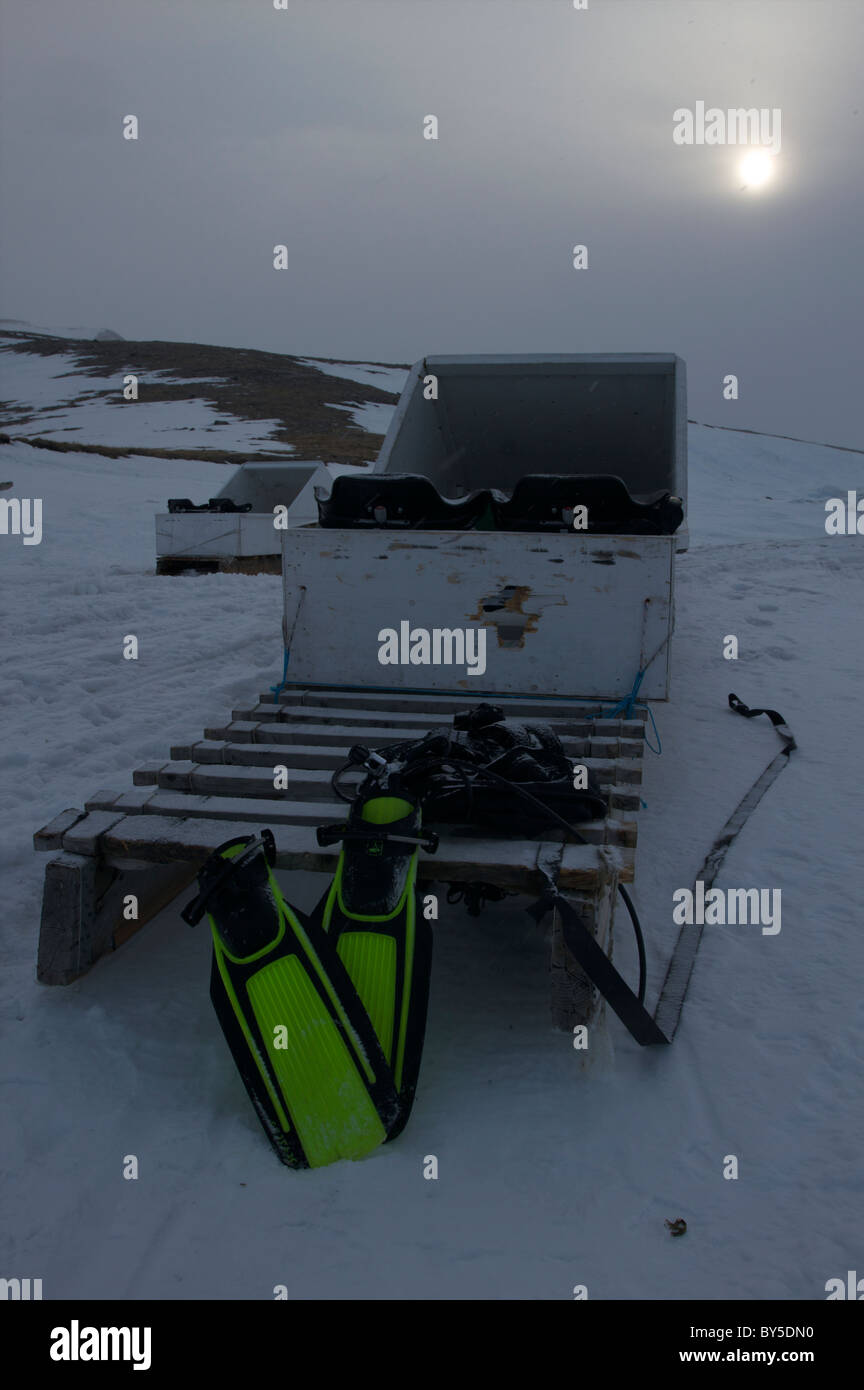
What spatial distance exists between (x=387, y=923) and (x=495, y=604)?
2.20 metres

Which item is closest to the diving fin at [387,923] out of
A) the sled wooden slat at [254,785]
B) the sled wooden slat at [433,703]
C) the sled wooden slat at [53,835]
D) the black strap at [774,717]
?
the sled wooden slat at [254,785]

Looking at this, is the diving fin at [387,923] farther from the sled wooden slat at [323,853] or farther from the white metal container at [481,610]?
the white metal container at [481,610]

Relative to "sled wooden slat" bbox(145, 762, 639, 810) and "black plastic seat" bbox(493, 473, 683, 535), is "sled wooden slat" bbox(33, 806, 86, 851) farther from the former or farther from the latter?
"black plastic seat" bbox(493, 473, 683, 535)

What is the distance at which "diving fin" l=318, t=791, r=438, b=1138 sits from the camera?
7.36ft

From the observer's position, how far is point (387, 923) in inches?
91.8

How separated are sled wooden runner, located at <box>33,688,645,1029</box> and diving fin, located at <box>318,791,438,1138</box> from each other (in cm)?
13

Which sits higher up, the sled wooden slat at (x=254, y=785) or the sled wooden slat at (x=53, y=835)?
the sled wooden slat at (x=254, y=785)

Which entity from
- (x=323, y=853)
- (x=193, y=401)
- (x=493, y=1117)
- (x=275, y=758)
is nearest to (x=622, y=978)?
(x=493, y=1117)

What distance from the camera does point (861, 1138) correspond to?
2.20m

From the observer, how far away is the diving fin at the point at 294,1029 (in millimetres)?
2113

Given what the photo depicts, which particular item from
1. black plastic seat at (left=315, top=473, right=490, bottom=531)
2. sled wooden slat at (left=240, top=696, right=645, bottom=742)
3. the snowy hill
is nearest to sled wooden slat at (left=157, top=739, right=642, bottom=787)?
sled wooden slat at (left=240, top=696, right=645, bottom=742)

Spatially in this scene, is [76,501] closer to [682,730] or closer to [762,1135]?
[682,730]

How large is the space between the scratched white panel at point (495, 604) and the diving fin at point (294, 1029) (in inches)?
85.3

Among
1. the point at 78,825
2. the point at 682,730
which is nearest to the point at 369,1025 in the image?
the point at 78,825
